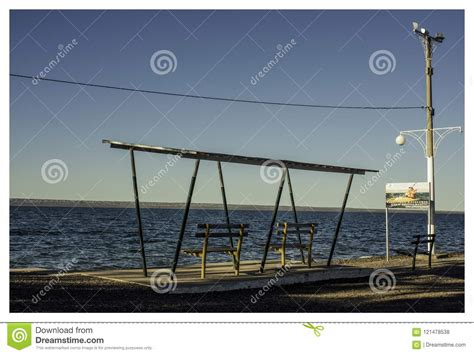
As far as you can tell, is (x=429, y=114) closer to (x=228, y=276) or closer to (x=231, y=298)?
(x=228, y=276)

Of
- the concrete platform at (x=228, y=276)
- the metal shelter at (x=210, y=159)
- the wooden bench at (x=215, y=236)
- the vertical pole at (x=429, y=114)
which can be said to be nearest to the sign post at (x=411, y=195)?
the vertical pole at (x=429, y=114)

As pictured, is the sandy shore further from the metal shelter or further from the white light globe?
the white light globe

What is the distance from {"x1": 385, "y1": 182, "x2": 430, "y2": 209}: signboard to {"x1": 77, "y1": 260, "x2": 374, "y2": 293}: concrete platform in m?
5.42

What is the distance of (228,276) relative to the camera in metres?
11.6

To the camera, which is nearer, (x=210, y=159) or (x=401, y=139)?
(x=210, y=159)

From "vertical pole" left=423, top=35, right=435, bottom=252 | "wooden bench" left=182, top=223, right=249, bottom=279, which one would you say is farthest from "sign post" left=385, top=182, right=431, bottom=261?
"wooden bench" left=182, top=223, right=249, bottom=279

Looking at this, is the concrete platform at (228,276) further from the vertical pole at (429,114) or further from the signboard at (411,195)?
the vertical pole at (429,114)

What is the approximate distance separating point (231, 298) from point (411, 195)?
10072mm

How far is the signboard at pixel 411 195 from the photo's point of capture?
727 inches

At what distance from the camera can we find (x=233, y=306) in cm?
952

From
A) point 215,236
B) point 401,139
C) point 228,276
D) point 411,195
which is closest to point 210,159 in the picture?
point 215,236
